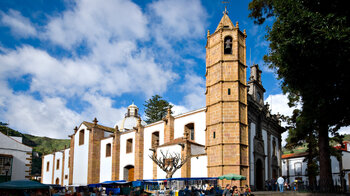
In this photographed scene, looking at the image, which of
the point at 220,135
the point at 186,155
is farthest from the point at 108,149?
the point at 220,135

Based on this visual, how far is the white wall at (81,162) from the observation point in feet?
130

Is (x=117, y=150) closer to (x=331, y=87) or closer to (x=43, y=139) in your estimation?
(x=331, y=87)

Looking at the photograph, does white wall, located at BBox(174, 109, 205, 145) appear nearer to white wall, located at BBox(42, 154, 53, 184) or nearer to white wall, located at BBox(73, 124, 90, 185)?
white wall, located at BBox(73, 124, 90, 185)

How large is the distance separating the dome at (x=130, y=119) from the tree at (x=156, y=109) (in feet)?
13.7

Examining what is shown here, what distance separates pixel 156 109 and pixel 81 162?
23.4m

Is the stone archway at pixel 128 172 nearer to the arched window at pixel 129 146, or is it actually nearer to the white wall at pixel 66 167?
the arched window at pixel 129 146

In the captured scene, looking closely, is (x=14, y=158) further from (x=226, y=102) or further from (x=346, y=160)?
(x=346, y=160)

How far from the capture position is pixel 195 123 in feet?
95.0

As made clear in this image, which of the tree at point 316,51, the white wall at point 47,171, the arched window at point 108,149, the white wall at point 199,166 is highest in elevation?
the tree at point 316,51

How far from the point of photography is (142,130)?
34906 mm

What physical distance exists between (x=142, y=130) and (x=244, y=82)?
13.3m

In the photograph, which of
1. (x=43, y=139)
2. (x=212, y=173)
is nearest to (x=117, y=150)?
(x=212, y=173)

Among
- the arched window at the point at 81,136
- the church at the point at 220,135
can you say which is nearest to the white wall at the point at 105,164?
the church at the point at 220,135

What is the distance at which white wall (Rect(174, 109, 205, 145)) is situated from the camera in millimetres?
28141
